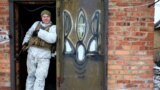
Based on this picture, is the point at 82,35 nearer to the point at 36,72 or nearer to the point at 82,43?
the point at 82,43

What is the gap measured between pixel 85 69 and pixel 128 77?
0.72m

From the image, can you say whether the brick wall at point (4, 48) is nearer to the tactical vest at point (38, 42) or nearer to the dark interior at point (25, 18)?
the dark interior at point (25, 18)

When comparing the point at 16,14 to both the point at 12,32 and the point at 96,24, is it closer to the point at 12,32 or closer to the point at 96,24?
the point at 12,32

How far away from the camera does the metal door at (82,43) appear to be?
21.9ft

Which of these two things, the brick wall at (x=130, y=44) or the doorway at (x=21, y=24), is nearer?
the brick wall at (x=130, y=44)

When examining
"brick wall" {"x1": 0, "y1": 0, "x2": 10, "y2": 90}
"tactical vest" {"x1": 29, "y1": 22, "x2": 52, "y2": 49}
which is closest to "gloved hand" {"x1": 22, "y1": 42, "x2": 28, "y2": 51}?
"tactical vest" {"x1": 29, "y1": 22, "x2": 52, "y2": 49}

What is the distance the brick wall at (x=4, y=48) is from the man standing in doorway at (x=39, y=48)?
1.09ft

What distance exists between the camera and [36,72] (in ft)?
22.2

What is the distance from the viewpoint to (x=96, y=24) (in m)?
6.71

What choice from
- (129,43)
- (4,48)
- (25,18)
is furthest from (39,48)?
(129,43)

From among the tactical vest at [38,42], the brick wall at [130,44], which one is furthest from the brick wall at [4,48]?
the brick wall at [130,44]

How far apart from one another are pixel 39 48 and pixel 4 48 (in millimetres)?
586

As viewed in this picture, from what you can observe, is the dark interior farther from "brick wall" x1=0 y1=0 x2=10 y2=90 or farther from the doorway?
"brick wall" x1=0 y1=0 x2=10 y2=90

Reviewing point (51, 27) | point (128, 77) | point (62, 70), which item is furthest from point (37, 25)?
point (128, 77)
